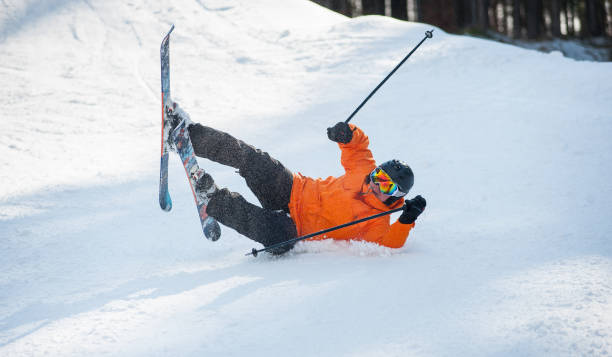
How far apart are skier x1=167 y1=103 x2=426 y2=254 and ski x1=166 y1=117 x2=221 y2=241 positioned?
3 cm

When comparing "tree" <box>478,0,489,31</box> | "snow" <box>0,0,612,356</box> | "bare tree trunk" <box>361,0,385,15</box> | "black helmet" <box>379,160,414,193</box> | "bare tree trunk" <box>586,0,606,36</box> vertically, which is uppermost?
"black helmet" <box>379,160,414,193</box>

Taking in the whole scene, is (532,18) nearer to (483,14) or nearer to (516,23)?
(516,23)

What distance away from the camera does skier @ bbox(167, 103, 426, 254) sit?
328 cm

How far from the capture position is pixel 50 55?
768cm

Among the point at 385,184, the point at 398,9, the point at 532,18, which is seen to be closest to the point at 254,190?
the point at 385,184

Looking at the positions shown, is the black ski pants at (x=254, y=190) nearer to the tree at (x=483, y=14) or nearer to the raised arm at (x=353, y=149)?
the raised arm at (x=353, y=149)

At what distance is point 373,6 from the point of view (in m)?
19.6

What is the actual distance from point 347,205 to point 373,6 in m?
17.8

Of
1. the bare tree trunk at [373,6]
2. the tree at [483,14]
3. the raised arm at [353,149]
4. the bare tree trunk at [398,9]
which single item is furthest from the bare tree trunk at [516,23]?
the raised arm at [353,149]

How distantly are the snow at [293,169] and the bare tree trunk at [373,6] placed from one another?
938 centimetres

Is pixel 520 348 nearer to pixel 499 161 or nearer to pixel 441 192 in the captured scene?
pixel 441 192

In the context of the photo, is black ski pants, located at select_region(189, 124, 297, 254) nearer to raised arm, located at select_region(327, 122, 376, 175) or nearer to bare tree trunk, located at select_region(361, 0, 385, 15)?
raised arm, located at select_region(327, 122, 376, 175)

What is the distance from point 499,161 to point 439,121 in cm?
123

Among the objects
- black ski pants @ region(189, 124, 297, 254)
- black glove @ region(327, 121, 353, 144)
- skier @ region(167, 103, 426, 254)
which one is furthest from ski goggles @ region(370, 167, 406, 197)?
black ski pants @ region(189, 124, 297, 254)
